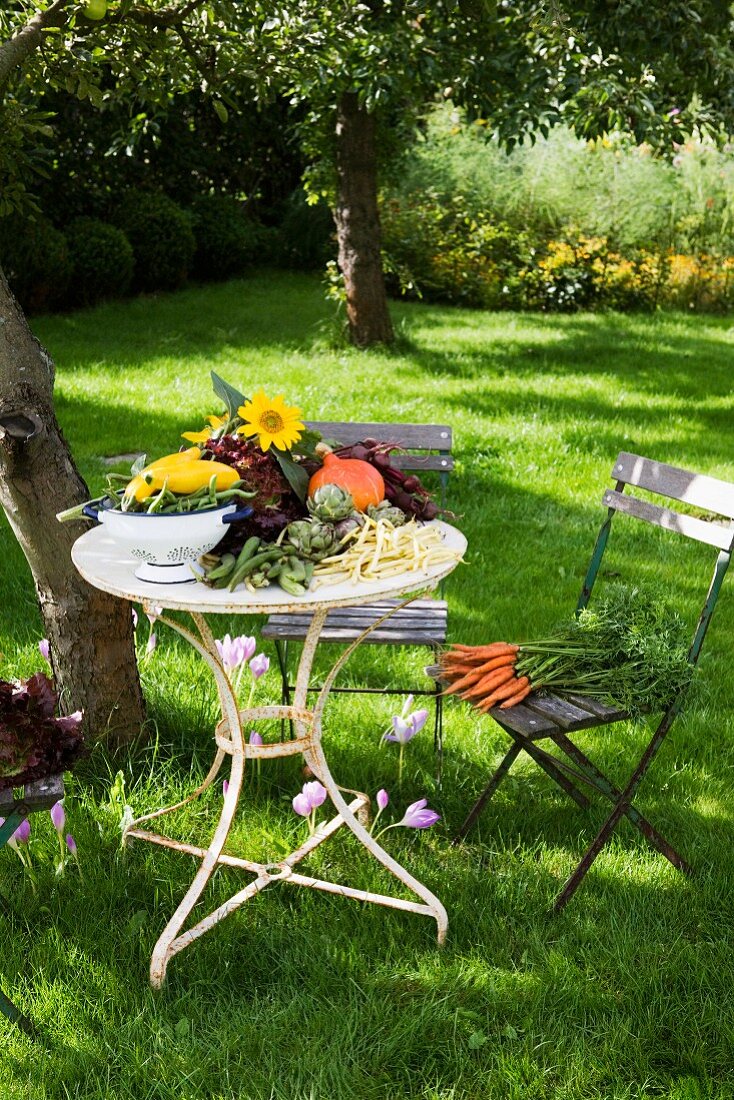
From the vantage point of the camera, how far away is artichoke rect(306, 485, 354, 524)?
7.88 feet

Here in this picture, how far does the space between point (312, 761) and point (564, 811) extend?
3.25ft

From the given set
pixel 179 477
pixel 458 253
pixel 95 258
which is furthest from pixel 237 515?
pixel 458 253

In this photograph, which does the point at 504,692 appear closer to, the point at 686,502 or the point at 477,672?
the point at 477,672

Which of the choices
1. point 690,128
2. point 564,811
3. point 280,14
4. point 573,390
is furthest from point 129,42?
point 573,390

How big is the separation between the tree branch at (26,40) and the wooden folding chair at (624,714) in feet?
6.90

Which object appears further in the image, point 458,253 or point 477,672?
point 458,253

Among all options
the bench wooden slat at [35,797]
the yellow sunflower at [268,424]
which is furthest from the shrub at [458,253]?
the bench wooden slat at [35,797]

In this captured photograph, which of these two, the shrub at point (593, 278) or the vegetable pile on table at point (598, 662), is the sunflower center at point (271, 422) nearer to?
the vegetable pile on table at point (598, 662)

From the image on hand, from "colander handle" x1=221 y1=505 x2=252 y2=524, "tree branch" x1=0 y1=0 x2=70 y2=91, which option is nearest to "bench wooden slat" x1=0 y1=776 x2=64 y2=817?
"colander handle" x1=221 y1=505 x2=252 y2=524

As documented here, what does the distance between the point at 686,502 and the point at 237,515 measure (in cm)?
144

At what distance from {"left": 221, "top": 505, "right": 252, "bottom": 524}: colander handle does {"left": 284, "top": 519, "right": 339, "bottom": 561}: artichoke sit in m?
0.10

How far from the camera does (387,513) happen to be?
8.42 ft

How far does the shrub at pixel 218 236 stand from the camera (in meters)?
14.0

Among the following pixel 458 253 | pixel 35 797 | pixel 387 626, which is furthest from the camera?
pixel 458 253
